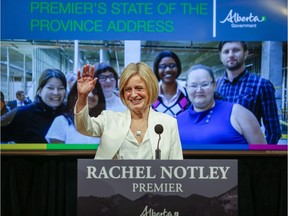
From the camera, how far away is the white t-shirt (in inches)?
123

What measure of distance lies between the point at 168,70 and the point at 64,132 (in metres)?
1.00

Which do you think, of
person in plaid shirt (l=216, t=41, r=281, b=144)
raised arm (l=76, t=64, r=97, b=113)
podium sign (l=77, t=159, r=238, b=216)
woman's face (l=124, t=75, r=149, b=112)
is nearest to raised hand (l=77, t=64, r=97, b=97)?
raised arm (l=76, t=64, r=97, b=113)

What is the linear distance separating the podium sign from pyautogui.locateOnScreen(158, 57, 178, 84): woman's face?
5.30ft

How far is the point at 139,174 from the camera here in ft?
5.08

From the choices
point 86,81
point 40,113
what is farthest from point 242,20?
point 40,113

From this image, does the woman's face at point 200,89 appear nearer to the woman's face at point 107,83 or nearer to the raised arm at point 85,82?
the woman's face at point 107,83

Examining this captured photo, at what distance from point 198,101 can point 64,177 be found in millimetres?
1302

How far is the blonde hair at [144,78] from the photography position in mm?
2895

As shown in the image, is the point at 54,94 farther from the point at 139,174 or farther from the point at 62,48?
the point at 139,174

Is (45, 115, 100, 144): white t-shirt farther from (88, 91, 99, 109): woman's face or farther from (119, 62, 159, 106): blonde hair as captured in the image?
(119, 62, 159, 106): blonde hair

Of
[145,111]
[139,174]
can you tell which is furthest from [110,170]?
[145,111]

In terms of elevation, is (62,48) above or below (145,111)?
above

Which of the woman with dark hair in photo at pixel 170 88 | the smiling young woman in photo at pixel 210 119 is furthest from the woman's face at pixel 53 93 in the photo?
the smiling young woman in photo at pixel 210 119

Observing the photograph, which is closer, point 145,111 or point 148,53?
point 145,111
